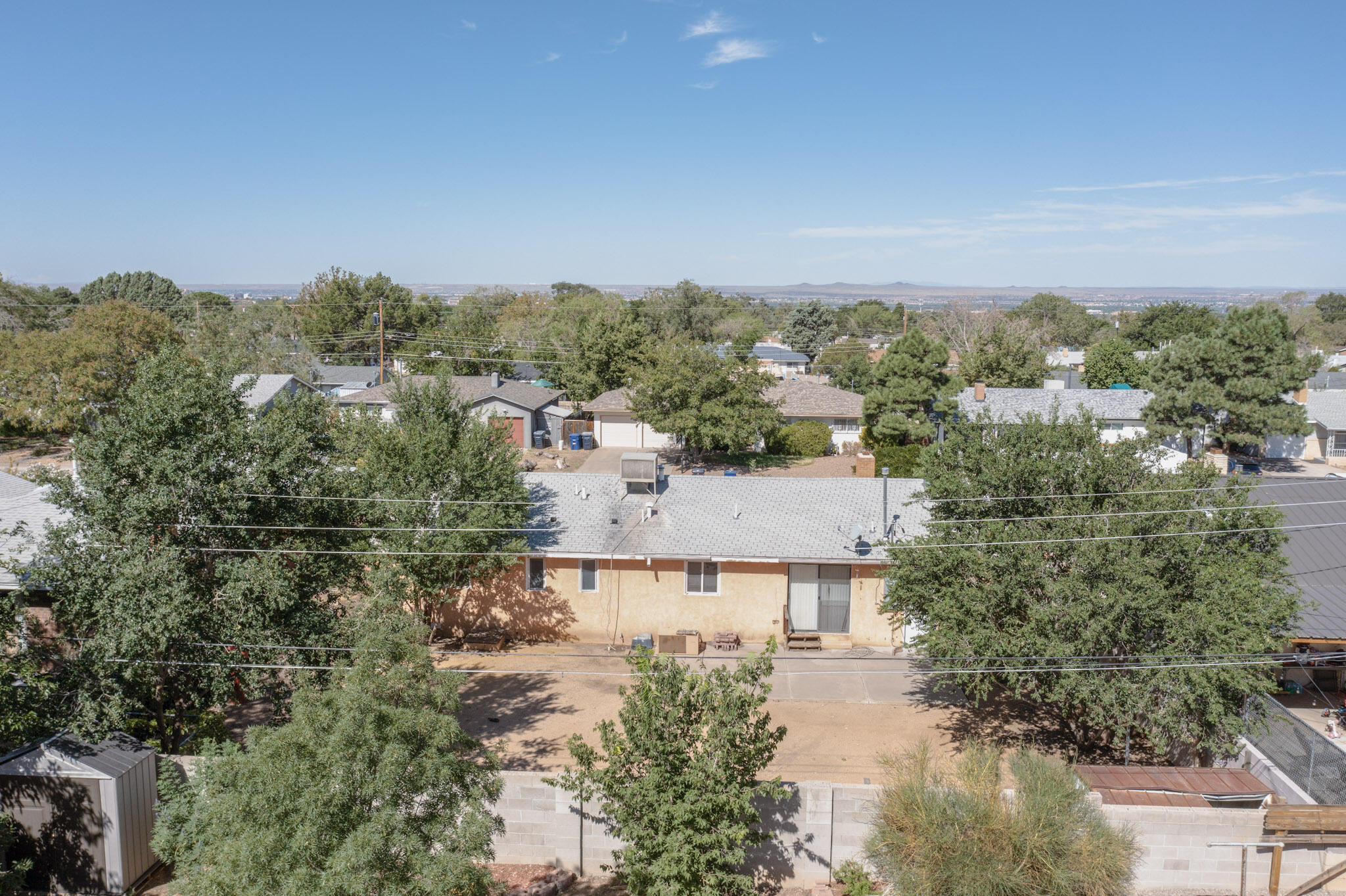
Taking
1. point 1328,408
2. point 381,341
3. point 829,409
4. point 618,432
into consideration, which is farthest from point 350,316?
point 1328,408

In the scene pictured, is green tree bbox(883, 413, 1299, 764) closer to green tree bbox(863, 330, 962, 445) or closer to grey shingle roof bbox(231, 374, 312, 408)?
green tree bbox(863, 330, 962, 445)

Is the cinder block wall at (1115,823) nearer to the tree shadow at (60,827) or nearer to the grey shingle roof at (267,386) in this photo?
the tree shadow at (60,827)

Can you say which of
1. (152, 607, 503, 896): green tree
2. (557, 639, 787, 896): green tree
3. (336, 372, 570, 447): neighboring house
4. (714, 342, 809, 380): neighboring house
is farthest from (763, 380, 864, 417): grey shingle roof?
(152, 607, 503, 896): green tree

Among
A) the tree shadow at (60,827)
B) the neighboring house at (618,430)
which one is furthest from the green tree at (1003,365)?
the tree shadow at (60,827)

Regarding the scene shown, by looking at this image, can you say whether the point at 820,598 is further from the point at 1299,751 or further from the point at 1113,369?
the point at 1113,369

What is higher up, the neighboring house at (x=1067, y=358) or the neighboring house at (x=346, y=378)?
the neighboring house at (x=1067, y=358)

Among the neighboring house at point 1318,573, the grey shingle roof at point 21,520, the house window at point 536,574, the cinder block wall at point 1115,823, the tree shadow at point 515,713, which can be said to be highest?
the grey shingle roof at point 21,520
